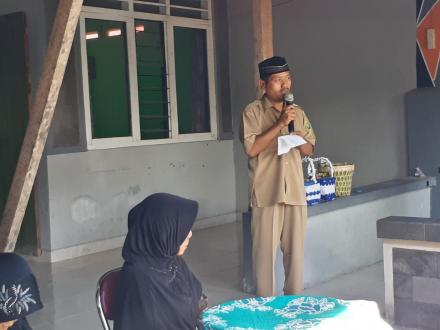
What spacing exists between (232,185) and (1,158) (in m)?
3.00

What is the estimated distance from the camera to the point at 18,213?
4.79 meters

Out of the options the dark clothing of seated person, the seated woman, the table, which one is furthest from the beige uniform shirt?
the dark clothing of seated person

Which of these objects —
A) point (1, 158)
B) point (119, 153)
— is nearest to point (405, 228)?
point (119, 153)

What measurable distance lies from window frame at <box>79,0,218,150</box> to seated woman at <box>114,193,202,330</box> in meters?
4.80

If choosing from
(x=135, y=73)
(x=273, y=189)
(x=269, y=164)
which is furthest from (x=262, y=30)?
(x=135, y=73)

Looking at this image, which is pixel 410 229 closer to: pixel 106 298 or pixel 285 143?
pixel 285 143

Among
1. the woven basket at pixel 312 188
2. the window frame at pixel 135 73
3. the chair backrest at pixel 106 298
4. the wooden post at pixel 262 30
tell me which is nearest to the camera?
the chair backrest at pixel 106 298

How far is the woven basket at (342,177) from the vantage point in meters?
5.62

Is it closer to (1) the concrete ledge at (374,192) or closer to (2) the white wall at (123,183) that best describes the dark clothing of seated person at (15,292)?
(1) the concrete ledge at (374,192)

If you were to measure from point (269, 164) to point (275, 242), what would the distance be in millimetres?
477

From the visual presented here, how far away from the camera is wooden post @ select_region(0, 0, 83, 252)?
14.4 ft

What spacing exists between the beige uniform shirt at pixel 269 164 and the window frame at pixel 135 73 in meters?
3.15

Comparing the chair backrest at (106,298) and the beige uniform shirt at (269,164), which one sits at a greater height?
the beige uniform shirt at (269,164)

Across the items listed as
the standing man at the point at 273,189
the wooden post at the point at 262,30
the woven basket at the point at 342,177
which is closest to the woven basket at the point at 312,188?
the woven basket at the point at 342,177
